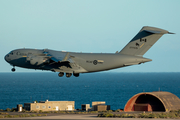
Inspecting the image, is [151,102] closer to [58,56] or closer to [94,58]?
[94,58]

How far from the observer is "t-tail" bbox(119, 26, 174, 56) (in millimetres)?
37000

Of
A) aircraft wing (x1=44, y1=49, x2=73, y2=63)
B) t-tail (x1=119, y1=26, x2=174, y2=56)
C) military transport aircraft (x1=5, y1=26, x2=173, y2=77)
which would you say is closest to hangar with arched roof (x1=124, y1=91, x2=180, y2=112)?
t-tail (x1=119, y1=26, x2=174, y2=56)

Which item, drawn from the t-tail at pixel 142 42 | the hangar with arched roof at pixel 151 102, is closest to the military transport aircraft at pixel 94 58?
the t-tail at pixel 142 42

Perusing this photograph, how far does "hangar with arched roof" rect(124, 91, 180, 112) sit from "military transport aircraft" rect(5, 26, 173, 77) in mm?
19012

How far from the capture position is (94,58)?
37.9 m

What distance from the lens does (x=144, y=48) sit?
3759cm

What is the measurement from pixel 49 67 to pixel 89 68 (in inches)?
190

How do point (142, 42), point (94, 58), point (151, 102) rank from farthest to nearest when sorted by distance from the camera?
point (151, 102) → point (94, 58) → point (142, 42)

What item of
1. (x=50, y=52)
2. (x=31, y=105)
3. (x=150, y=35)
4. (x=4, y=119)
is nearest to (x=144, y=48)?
(x=150, y=35)

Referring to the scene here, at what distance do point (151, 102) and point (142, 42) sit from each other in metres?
21.7

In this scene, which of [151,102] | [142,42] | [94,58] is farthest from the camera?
Answer: [151,102]

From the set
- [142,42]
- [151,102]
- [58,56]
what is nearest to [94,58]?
[58,56]

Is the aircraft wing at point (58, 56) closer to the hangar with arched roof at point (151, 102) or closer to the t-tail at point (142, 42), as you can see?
the t-tail at point (142, 42)

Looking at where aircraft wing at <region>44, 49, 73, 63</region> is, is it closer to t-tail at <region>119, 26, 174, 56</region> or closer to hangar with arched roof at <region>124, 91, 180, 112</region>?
t-tail at <region>119, 26, 174, 56</region>
